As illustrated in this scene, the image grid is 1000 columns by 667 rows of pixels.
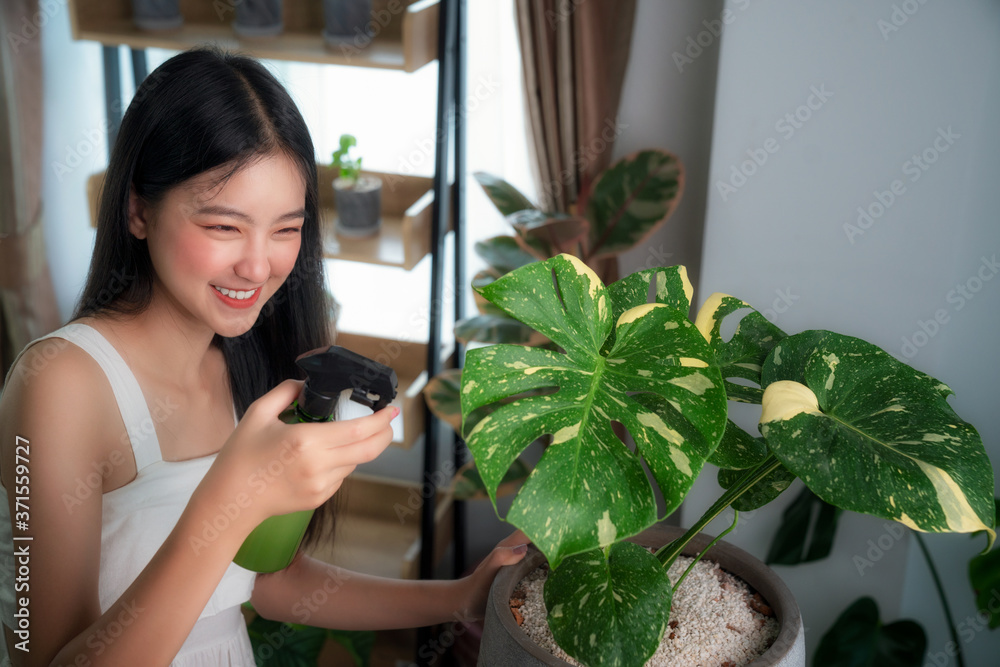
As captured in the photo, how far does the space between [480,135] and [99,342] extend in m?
1.28

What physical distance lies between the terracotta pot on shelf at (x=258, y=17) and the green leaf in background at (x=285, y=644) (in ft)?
4.38

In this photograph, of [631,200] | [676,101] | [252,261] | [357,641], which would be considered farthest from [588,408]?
[357,641]

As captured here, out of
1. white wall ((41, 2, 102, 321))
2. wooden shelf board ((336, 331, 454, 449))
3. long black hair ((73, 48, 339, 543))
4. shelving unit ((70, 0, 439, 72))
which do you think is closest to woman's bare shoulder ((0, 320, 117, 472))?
long black hair ((73, 48, 339, 543))

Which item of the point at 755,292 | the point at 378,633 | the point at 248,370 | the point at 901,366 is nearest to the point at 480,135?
the point at 755,292

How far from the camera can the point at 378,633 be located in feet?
7.26

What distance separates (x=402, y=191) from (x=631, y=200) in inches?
24.8

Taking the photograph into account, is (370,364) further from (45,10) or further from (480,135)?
(45,10)

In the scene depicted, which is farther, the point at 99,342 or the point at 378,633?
the point at 378,633

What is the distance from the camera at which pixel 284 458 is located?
664 mm

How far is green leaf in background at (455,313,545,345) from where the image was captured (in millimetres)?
1696

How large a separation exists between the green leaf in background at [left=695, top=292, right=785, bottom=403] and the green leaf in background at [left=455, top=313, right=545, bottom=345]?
3.20ft

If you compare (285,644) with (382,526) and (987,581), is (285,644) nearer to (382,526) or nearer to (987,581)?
(382,526)

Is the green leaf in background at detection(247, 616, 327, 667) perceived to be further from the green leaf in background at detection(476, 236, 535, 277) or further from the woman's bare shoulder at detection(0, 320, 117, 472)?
the woman's bare shoulder at detection(0, 320, 117, 472)

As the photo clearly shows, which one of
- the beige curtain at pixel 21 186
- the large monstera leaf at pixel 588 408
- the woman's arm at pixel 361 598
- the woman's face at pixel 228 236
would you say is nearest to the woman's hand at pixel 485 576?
the woman's arm at pixel 361 598
